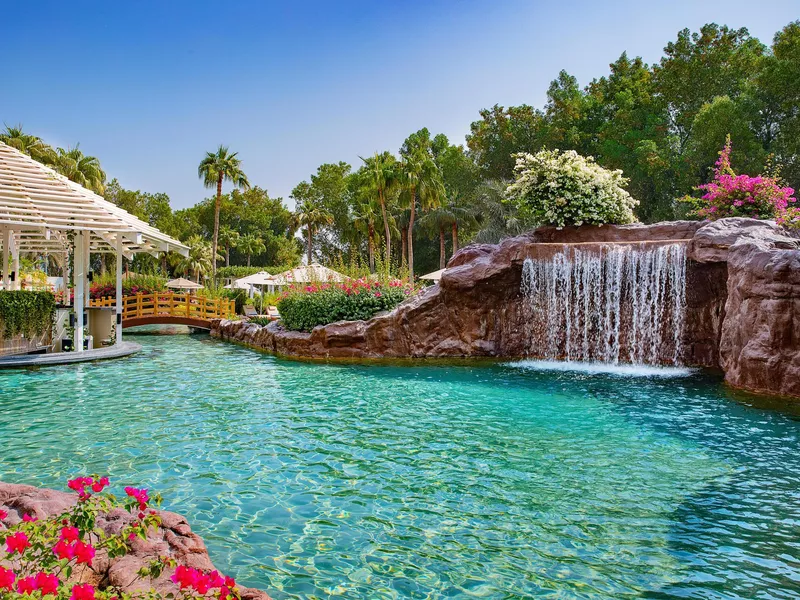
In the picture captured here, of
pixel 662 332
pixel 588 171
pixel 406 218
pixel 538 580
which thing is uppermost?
pixel 406 218

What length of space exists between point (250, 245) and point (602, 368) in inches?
1917

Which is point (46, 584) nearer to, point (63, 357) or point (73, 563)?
point (73, 563)

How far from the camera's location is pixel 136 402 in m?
9.43

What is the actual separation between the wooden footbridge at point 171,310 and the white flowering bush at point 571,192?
45.8 ft

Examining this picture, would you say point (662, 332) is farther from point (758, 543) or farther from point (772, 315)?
point (758, 543)

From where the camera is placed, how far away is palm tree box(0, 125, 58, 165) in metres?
31.2

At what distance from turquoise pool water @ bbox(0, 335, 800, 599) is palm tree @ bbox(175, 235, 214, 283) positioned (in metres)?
40.8

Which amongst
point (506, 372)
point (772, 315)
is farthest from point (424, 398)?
point (772, 315)

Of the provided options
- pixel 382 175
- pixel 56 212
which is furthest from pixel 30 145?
pixel 56 212

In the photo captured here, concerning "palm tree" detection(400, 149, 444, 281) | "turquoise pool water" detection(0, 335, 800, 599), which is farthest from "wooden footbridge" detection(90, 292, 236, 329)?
"palm tree" detection(400, 149, 444, 281)

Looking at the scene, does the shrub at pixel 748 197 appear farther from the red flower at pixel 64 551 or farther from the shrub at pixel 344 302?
the red flower at pixel 64 551

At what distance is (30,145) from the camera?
32219 millimetres

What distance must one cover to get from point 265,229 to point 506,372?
175ft

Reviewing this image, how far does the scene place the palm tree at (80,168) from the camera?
113 ft
